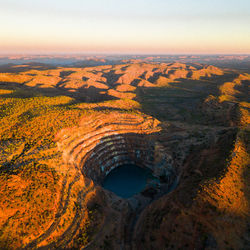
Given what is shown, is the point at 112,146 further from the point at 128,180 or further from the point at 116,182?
the point at 128,180

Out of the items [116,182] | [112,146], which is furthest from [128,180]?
[112,146]

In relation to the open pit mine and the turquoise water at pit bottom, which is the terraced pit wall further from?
the turquoise water at pit bottom

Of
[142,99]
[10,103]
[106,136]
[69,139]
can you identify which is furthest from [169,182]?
[142,99]

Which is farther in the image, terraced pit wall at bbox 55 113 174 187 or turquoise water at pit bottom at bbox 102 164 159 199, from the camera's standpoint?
terraced pit wall at bbox 55 113 174 187

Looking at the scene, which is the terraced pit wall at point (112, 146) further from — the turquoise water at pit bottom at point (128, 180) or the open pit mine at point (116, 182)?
the turquoise water at pit bottom at point (128, 180)

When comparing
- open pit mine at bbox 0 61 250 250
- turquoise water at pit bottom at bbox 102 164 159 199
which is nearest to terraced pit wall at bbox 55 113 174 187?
open pit mine at bbox 0 61 250 250

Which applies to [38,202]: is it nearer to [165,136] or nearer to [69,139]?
[69,139]
